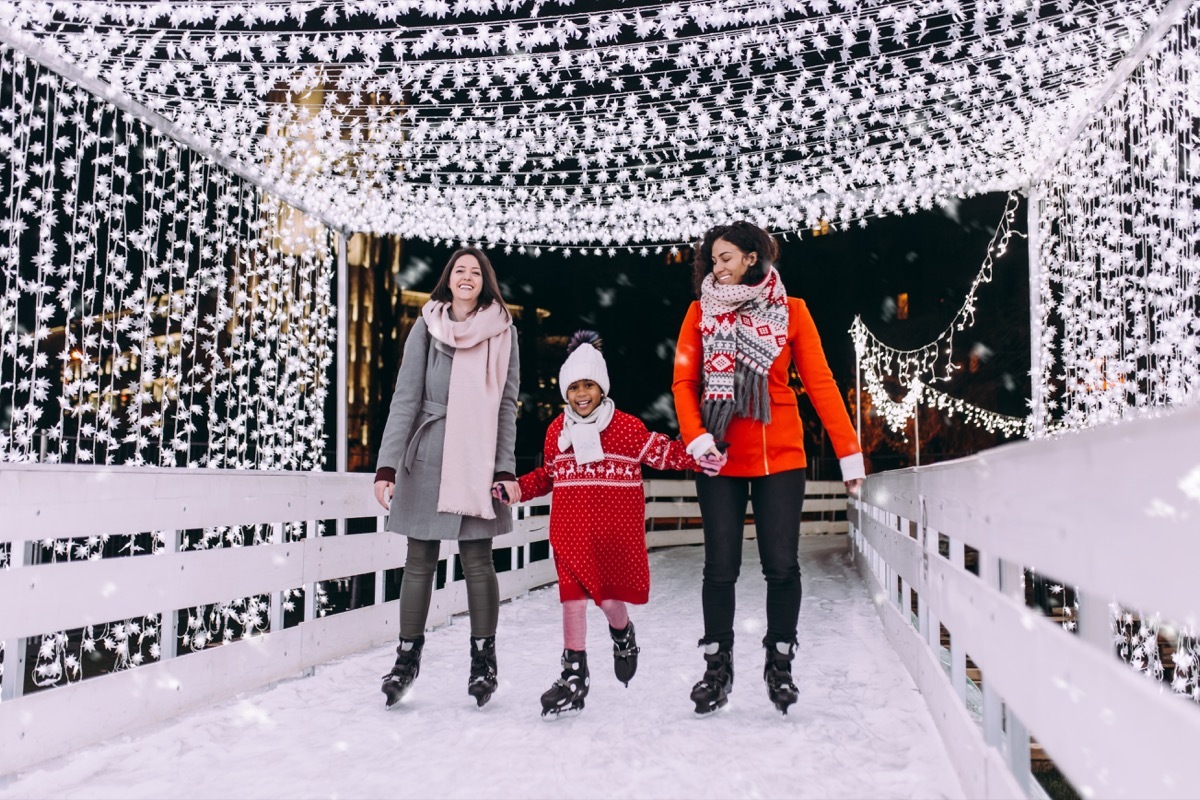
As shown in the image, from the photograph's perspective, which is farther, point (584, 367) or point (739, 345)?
point (584, 367)

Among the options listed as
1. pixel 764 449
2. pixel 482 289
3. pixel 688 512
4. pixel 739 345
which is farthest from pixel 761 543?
pixel 688 512

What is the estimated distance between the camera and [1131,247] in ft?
17.7

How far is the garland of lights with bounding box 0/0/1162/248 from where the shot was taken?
15.6 feet

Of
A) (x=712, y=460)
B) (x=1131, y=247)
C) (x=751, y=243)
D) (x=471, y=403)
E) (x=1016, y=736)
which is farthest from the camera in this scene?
(x=1131, y=247)

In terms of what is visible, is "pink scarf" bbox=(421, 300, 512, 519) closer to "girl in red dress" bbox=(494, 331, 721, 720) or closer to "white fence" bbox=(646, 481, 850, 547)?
"girl in red dress" bbox=(494, 331, 721, 720)

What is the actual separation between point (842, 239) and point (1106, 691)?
20.0 meters

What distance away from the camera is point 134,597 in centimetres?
304

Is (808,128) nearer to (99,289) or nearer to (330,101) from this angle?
(330,101)

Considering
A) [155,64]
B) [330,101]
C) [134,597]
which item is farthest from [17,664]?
[330,101]

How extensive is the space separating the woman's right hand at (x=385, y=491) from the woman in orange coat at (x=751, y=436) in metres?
1.03

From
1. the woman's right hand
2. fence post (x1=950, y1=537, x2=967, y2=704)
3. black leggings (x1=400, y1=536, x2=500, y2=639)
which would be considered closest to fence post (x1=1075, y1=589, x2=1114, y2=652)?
fence post (x1=950, y1=537, x2=967, y2=704)

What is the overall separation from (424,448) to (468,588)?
20.0 inches

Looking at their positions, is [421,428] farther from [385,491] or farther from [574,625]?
[574,625]

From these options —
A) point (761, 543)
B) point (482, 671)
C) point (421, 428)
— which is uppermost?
point (421, 428)
